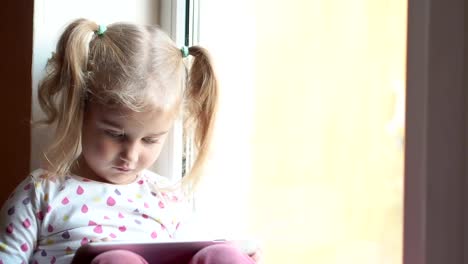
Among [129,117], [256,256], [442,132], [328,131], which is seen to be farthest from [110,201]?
[442,132]

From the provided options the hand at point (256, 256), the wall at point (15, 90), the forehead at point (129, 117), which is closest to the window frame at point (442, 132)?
the hand at point (256, 256)

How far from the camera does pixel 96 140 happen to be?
1145mm

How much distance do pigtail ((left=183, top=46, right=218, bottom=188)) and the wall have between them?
1.05 ft

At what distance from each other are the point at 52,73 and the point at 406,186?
653 mm

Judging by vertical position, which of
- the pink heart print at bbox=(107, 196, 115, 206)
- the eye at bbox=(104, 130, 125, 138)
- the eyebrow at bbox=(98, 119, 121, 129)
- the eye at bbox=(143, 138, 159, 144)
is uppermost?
the eyebrow at bbox=(98, 119, 121, 129)

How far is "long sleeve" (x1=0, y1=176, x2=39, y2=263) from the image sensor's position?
43.6 inches

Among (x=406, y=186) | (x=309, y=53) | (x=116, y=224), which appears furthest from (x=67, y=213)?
(x=406, y=186)

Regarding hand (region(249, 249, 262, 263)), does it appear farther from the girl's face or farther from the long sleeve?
the long sleeve

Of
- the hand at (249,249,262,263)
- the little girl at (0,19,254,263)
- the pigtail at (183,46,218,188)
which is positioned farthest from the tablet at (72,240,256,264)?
the pigtail at (183,46,218,188)

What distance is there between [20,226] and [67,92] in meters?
0.23

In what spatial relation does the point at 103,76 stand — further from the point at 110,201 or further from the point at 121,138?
the point at 110,201

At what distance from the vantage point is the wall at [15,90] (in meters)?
1.34

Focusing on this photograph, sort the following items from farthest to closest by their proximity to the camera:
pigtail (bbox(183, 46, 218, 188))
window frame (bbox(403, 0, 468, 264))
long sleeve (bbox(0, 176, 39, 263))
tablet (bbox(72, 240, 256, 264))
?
pigtail (bbox(183, 46, 218, 188)), long sleeve (bbox(0, 176, 39, 263)), tablet (bbox(72, 240, 256, 264)), window frame (bbox(403, 0, 468, 264))

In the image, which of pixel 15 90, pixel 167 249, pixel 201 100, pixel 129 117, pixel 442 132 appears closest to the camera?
pixel 442 132
